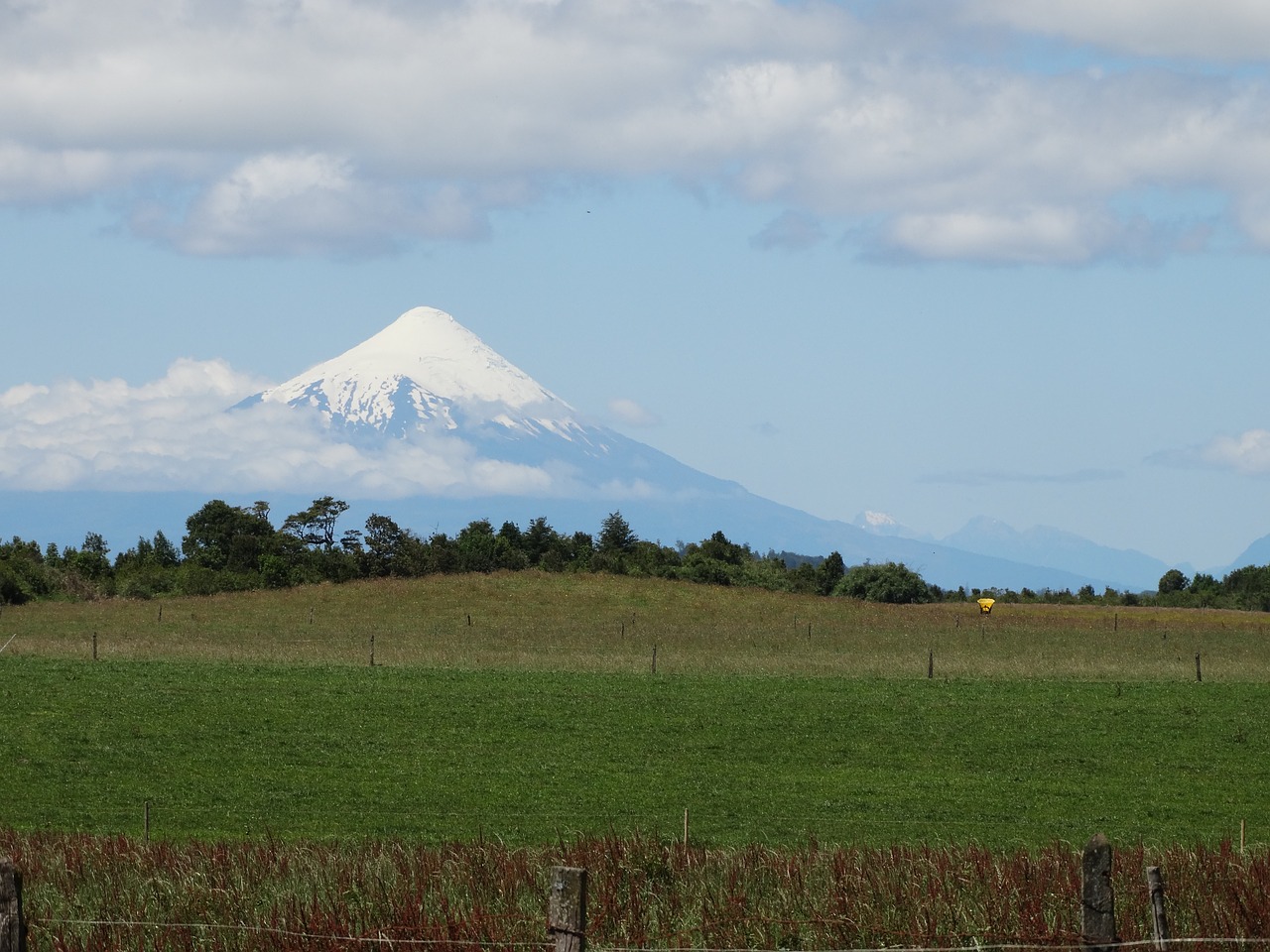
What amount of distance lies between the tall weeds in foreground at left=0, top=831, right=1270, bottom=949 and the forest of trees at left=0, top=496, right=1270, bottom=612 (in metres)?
80.8

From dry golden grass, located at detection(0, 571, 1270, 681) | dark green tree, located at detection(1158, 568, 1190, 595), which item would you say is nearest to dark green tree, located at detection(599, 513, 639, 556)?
dry golden grass, located at detection(0, 571, 1270, 681)

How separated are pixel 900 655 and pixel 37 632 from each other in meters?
38.2

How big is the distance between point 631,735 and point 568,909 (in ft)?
92.7

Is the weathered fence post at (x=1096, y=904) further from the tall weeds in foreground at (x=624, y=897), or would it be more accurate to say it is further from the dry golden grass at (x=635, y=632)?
the dry golden grass at (x=635, y=632)

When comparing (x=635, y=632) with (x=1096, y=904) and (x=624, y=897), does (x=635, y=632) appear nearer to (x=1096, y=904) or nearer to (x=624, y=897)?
(x=624, y=897)

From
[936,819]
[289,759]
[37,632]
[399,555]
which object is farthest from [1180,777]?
[399,555]

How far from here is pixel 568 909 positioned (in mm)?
9359

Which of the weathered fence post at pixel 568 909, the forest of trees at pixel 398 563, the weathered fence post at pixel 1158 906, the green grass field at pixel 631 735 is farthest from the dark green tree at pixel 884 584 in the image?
the weathered fence post at pixel 568 909

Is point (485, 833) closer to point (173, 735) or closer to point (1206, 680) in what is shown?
point (173, 735)

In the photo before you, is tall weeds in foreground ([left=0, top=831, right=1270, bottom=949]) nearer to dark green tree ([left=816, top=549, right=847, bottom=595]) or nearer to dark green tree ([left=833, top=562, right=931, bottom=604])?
dark green tree ([left=833, top=562, right=931, bottom=604])

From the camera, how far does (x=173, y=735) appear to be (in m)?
36.2

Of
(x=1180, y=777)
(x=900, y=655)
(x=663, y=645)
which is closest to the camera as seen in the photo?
(x=1180, y=777)

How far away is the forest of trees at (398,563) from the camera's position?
101 metres

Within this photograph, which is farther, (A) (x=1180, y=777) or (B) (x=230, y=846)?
(A) (x=1180, y=777)
